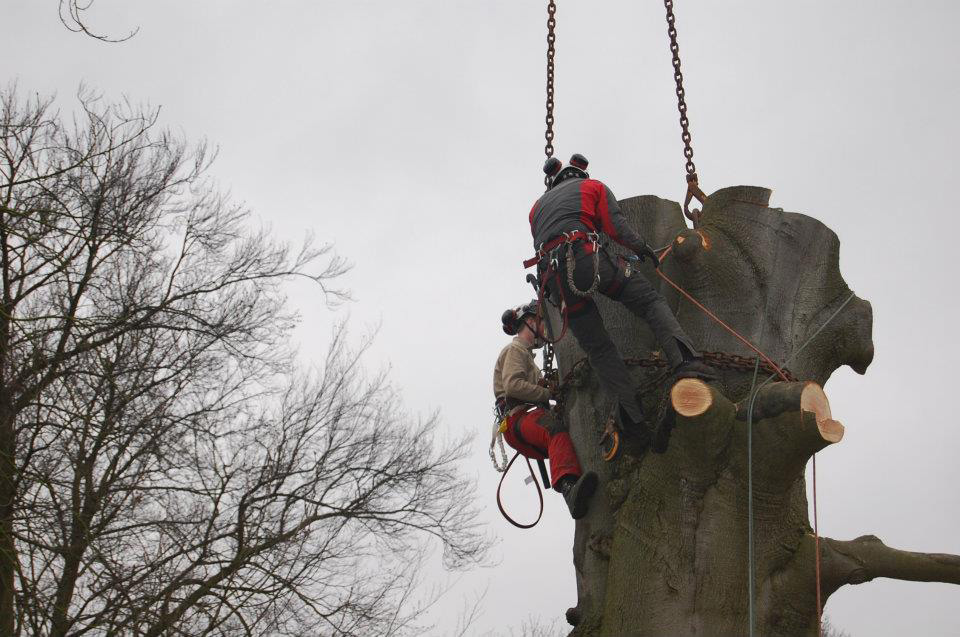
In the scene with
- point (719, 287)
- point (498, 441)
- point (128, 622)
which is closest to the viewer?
point (719, 287)

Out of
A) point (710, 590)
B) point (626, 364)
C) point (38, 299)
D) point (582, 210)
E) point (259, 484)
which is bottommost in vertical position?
point (710, 590)

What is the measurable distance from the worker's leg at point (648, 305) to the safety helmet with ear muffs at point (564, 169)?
2.83 ft

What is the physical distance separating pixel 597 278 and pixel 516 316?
1.82 metres

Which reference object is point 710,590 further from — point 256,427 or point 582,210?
point 256,427

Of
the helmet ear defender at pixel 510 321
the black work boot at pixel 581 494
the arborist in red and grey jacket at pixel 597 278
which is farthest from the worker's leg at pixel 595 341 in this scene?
the helmet ear defender at pixel 510 321

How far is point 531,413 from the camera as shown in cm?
574

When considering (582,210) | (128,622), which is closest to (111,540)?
(128,622)

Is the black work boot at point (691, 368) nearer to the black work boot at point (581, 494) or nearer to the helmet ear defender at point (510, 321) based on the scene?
the black work boot at point (581, 494)

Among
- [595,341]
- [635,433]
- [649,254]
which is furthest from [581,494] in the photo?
[649,254]

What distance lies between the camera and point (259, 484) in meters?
11.1

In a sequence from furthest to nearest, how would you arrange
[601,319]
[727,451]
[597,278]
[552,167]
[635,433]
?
[552,167]
[601,319]
[597,278]
[635,433]
[727,451]

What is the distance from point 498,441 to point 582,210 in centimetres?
179

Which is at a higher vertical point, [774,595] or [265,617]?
[265,617]

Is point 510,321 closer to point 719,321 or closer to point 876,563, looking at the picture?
point 719,321
